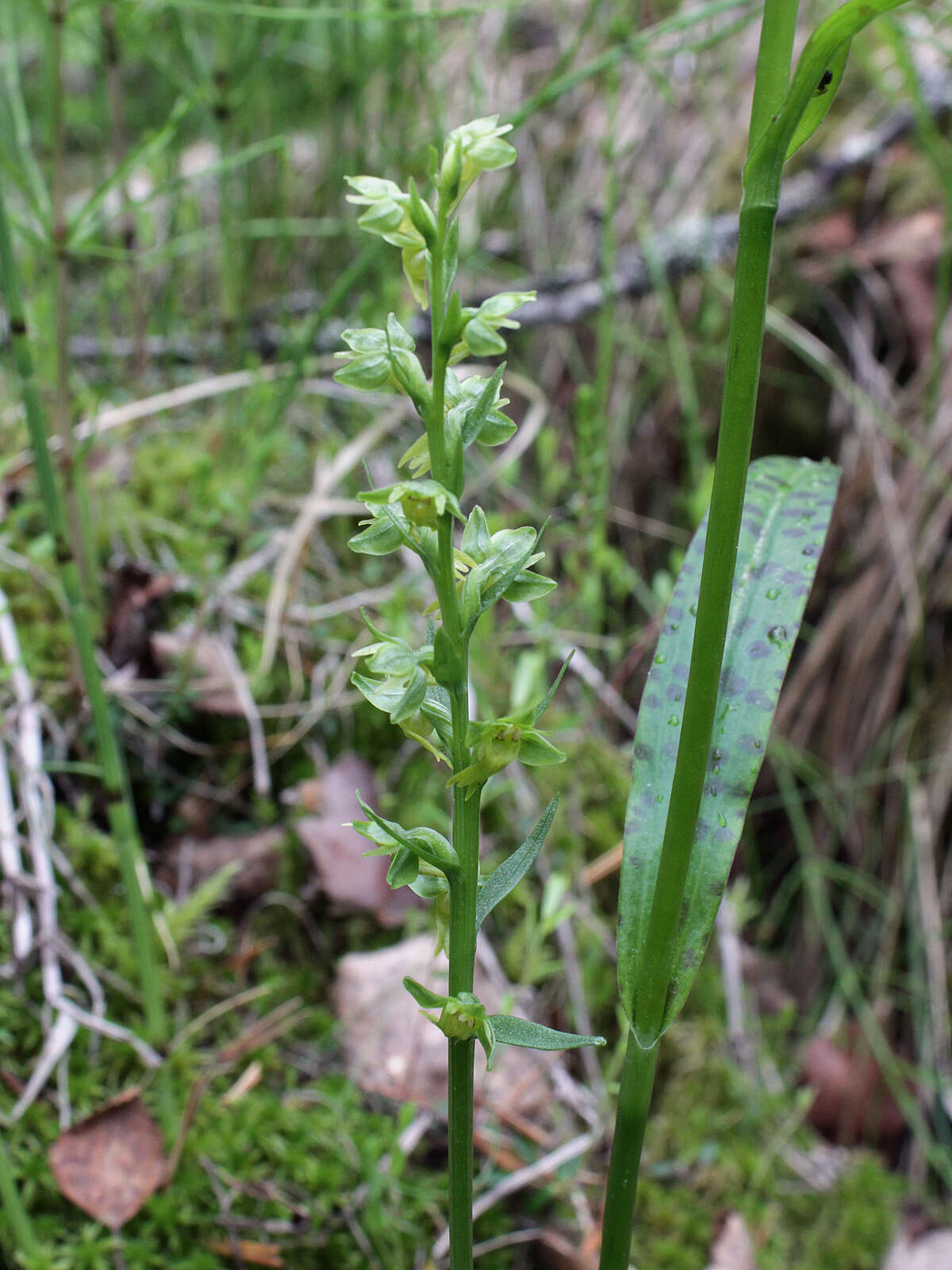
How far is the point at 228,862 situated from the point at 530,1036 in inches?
39.8

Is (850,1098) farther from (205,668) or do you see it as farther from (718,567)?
(718,567)

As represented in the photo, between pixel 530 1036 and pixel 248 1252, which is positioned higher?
pixel 530 1036

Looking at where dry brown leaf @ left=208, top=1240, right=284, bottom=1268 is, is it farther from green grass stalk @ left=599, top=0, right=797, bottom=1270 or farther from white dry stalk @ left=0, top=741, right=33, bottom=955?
green grass stalk @ left=599, top=0, right=797, bottom=1270

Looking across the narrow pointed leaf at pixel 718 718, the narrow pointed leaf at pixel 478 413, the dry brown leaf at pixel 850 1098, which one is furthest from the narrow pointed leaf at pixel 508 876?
the dry brown leaf at pixel 850 1098

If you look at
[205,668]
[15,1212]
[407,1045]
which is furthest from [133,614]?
[15,1212]

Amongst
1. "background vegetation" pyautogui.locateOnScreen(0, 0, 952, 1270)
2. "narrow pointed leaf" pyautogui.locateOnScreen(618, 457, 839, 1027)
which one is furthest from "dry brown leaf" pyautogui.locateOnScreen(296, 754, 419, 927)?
"narrow pointed leaf" pyautogui.locateOnScreen(618, 457, 839, 1027)

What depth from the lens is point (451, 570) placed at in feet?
2.03

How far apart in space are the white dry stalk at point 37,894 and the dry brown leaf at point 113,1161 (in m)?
0.06

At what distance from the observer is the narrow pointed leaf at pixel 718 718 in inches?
29.9

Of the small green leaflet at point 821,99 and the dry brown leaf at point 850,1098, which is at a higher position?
the small green leaflet at point 821,99

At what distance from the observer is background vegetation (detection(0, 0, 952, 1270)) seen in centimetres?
133

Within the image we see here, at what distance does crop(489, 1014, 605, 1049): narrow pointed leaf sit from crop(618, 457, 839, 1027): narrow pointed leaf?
12 centimetres

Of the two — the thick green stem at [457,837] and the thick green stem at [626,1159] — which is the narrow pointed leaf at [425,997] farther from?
the thick green stem at [626,1159]

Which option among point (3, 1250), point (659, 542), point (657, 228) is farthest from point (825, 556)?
point (3, 1250)
